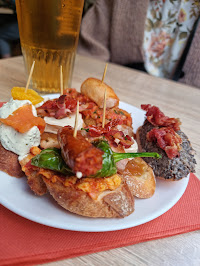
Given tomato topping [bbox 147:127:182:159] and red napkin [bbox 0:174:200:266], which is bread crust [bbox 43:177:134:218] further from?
tomato topping [bbox 147:127:182:159]

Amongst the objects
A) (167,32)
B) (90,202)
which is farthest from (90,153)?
(167,32)

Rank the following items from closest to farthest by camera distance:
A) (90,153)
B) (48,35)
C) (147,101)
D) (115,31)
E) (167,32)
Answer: (90,153), (48,35), (147,101), (167,32), (115,31)

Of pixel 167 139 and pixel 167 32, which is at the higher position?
pixel 167 139

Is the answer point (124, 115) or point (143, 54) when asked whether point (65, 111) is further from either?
point (143, 54)

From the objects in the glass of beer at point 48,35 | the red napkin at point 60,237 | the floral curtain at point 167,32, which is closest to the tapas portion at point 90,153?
the red napkin at point 60,237

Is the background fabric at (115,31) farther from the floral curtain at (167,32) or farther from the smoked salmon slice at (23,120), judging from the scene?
the smoked salmon slice at (23,120)

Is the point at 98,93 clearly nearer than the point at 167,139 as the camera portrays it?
No

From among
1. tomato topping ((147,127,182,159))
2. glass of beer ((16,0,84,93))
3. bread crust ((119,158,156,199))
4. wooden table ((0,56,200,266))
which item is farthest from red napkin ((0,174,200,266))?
glass of beer ((16,0,84,93))

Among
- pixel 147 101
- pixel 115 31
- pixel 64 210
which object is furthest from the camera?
pixel 115 31

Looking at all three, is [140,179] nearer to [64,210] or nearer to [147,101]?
[64,210]
